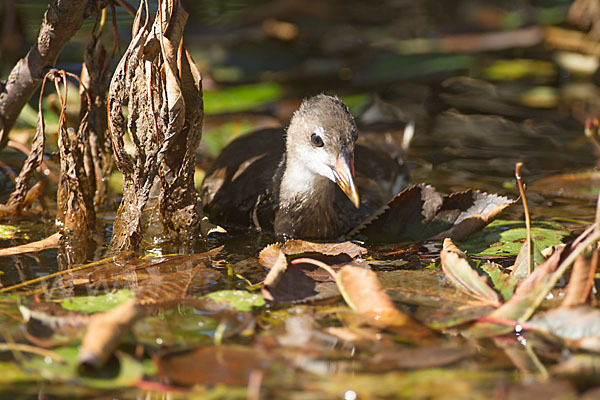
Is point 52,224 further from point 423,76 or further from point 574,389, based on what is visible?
point 423,76

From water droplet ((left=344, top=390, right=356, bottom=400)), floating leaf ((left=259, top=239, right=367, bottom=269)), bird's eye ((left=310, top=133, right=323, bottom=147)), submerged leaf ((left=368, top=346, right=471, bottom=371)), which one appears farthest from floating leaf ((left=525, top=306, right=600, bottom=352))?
bird's eye ((left=310, top=133, right=323, bottom=147))

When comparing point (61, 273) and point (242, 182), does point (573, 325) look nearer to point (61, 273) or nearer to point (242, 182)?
point (61, 273)

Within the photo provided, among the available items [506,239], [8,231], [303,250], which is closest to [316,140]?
[303,250]

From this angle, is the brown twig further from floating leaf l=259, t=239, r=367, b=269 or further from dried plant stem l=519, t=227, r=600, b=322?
dried plant stem l=519, t=227, r=600, b=322

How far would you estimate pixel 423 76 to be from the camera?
24.8ft

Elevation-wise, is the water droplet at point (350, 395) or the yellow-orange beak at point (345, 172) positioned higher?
the yellow-orange beak at point (345, 172)

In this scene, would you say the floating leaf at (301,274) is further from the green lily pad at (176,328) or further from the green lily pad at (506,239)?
the green lily pad at (506,239)

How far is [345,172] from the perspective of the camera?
12.8ft

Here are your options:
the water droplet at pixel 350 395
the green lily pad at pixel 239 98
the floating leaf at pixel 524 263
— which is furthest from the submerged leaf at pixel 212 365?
the green lily pad at pixel 239 98

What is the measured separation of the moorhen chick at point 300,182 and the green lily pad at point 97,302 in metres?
1.27

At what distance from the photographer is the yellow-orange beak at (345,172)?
12.5 feet

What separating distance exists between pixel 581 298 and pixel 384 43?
605cm

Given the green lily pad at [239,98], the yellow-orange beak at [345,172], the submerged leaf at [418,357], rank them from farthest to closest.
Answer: the green lily pad at [239,98] → the yellow-orange beak at [345,172] → the submerged leaf at [418,357]

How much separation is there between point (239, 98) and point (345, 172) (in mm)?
2762
